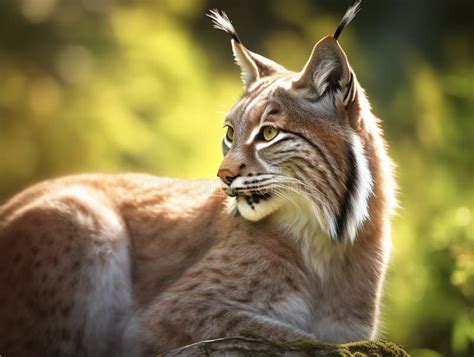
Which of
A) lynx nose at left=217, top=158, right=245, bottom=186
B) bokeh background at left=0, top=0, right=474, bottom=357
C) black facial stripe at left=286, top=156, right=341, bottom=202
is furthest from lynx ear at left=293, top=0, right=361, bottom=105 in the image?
bokeh background at left=0, top=0, right=474, bottom=357

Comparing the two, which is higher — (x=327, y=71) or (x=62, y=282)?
(x=327, y=71)

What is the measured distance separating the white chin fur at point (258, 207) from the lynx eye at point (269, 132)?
1.15 ft

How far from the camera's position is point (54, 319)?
5.29m

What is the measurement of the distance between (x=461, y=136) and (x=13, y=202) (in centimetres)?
482

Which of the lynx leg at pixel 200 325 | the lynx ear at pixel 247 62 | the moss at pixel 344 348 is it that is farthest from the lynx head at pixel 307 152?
the moss at pixel 344 348

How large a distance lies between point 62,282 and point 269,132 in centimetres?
159

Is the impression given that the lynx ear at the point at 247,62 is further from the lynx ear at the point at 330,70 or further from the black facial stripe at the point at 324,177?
the black facial stripe at the point at 324,177

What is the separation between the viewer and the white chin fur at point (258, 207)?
5016mm

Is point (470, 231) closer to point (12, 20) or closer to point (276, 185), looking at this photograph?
point (276, 185)

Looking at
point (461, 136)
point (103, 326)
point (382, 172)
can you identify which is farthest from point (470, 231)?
point (103, 326)

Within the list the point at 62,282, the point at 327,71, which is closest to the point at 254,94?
the point at 327,71

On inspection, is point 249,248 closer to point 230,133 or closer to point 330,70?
point 230,133

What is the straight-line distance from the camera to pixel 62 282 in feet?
17.6

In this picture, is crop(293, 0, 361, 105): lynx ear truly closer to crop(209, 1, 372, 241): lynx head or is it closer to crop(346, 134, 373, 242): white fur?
crop(209, 1, 372, 241): lynx head
